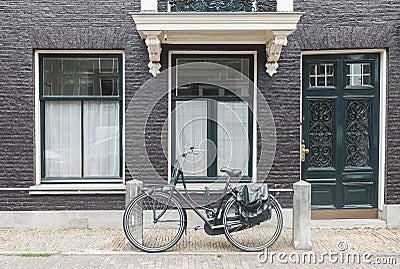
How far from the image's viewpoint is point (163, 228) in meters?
8.42

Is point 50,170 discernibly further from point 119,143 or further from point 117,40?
point 117,40

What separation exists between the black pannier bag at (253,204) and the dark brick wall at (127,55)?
183 cm

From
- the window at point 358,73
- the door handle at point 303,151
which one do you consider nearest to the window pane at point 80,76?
the door handle at point 303,151

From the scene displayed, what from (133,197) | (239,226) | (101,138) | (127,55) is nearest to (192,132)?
(101,138)

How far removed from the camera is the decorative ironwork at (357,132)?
8.89 metres

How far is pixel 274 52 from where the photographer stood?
8.20 metres

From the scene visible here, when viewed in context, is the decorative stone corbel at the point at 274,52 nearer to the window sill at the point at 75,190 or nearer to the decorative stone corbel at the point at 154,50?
the decorative stone corbel at the point at 154,50

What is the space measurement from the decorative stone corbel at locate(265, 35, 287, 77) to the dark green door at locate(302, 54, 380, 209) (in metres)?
0.69

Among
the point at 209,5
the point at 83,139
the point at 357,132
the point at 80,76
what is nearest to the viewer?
the point at 209,5

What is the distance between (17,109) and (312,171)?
5131mm

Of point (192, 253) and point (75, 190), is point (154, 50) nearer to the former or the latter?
point (75, 190)

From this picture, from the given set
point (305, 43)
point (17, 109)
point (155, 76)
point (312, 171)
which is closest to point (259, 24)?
point (305, 43)

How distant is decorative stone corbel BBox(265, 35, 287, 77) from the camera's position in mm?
7830

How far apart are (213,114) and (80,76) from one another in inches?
93.5
